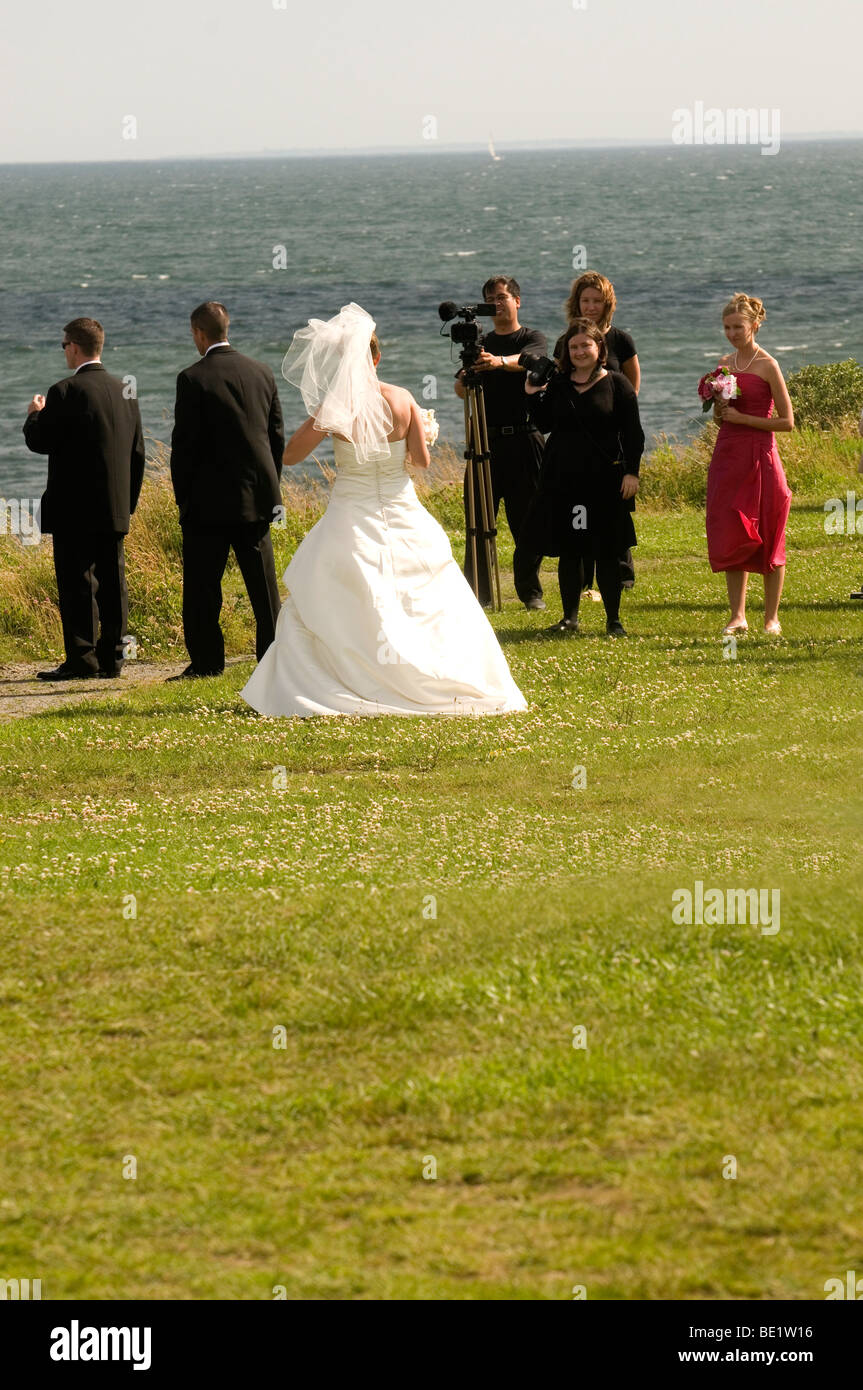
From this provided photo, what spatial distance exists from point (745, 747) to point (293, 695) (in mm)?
2970

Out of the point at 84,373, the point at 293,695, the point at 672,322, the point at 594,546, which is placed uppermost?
the point at 672,322

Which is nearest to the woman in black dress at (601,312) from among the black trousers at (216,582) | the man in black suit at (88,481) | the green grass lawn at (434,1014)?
the black trousers at (216,582)

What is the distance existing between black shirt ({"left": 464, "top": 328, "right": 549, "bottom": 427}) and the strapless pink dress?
1956mm

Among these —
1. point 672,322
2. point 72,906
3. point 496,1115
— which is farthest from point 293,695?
point 672,322

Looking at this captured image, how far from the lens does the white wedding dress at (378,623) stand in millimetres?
10711

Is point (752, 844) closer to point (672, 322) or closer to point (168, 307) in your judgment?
point (672, 322)

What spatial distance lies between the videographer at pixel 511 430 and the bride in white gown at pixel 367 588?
2.68m

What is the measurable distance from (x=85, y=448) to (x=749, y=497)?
4.91 metres

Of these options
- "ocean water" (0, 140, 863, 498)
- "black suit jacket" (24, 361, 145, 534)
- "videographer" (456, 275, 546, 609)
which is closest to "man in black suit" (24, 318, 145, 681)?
"black suit jacket" (24, 361, 145, 534)

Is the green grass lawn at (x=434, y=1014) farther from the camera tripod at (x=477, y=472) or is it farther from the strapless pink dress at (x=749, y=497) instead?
the camera tripod at (x=477, y=472)

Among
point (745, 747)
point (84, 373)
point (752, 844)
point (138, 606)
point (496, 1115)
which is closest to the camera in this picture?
point (496, 1115)

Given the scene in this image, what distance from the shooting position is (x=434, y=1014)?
580cm

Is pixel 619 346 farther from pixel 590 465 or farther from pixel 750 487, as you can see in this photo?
pixel 750 487

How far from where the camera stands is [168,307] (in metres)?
82.4
